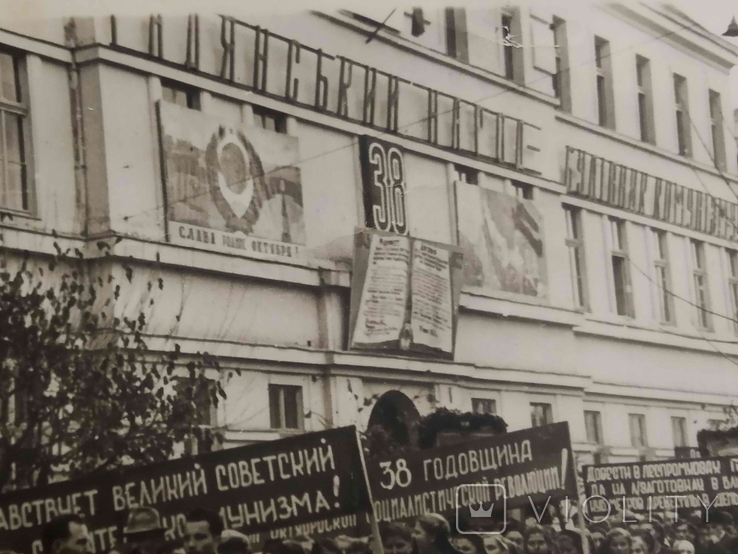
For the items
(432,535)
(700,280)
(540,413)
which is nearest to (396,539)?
(432,535)

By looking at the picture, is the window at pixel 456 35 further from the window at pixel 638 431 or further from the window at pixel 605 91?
the window at pixel 638 431

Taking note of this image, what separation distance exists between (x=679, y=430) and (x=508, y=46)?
403cm

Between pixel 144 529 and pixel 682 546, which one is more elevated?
pixel 144 529

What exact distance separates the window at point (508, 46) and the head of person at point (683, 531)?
3452mm

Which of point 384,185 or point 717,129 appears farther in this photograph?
point 717,129

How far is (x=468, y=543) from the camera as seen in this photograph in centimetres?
778

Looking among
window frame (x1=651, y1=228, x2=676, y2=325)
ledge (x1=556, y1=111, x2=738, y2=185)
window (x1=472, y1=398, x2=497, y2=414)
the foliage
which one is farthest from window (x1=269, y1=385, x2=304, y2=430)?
window frame (x1=651, y1=228, x2=676, y2=325)

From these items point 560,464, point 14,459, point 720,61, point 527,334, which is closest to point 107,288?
point 14,459

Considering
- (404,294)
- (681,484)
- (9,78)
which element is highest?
(9,78)

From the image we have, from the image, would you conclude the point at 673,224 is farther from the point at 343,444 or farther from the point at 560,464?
the point at 343,444

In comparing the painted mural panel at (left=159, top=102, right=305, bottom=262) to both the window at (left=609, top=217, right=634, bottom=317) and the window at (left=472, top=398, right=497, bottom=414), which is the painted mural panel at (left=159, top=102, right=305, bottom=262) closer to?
the window at (left=472, top=398, right=497, bottom=414)

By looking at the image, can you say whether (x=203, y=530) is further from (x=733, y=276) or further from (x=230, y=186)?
(x=733, y=276)

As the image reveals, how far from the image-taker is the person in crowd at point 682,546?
31.1 feet

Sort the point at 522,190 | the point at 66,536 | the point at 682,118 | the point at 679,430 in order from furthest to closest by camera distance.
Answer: the point at 682,118, the point at 679,430, the point at 522,190, the point at 66,536
